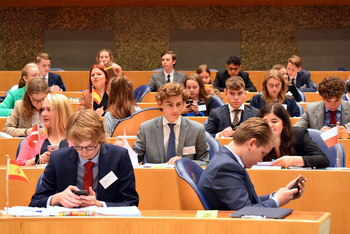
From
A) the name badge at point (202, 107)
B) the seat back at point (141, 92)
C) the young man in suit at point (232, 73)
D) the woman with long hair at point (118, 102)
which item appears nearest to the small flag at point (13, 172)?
the woman with long hair at point (118, 102)

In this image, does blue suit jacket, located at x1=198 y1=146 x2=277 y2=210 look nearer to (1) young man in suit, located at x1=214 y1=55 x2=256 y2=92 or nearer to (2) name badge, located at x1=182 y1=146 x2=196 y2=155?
(2) name badge, located at x1=182 y1=146 x2=196 y2=155

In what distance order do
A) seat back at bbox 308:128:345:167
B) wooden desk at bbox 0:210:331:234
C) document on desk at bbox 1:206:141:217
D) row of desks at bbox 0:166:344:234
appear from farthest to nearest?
seat back at bbox 308:128:345:167 < row of desks at bbox 0:166:344:234 < document on desk at bbox 1:206:141:217 < wooden desk at bbox 0:210:331:234

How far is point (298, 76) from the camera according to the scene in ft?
25.4

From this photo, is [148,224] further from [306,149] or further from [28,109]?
[28,109]

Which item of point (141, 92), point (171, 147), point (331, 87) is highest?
point (141, 92)

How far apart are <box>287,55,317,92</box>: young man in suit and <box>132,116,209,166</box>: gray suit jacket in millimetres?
4662

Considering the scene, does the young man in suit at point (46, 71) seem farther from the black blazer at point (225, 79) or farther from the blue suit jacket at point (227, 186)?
the blue suit jacket at point (227, 186)

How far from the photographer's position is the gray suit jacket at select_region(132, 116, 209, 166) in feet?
10.7

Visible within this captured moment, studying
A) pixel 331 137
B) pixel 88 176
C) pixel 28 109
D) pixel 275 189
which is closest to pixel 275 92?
pixel 331 137

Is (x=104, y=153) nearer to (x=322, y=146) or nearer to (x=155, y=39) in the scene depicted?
(x=322, y=146)

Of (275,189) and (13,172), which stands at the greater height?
(13,172)

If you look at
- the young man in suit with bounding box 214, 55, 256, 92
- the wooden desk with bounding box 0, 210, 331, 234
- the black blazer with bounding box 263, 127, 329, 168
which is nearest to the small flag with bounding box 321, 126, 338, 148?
the black blazer with bounding box 263, 127, 329, 168

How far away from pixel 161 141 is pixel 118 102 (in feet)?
3.71

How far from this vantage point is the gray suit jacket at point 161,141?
128 inches
